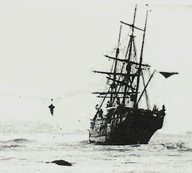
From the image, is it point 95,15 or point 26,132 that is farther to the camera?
point 26,132

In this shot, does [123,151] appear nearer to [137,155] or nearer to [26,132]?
[137,155]

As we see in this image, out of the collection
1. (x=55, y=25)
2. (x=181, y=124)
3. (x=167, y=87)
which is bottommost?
(x=181, y=124)

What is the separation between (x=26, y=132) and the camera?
57.8 feet

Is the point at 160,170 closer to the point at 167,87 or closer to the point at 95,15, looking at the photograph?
the point at 167,87

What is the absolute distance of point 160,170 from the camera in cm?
1486

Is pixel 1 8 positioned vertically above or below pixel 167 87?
above

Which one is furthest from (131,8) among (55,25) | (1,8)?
(1,8)

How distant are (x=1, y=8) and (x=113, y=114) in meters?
13.8

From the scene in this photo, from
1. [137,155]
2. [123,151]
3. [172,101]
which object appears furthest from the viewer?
[123,151]

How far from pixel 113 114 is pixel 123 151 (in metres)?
5.67

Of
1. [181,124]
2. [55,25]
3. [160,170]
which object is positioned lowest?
[160,170]

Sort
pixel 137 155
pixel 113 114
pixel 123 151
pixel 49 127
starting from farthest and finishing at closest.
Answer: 1. pixel 113 114
2. pixel 123 151
3. pixel 137 155
4. pixel 49 127

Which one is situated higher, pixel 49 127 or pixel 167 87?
pixel 167 87

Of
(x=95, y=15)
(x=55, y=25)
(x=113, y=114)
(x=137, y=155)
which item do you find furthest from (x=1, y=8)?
(x=113, y=114)
